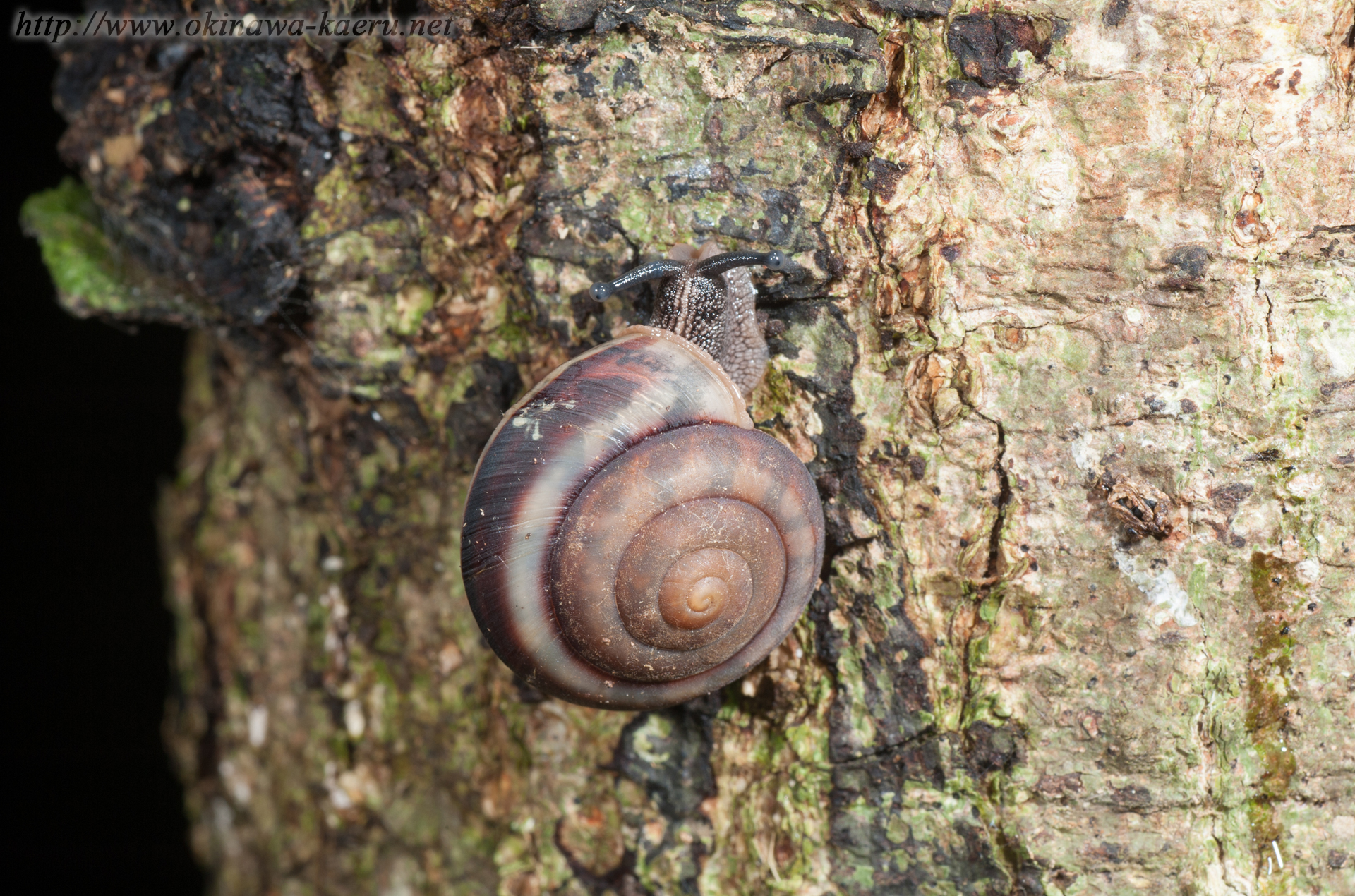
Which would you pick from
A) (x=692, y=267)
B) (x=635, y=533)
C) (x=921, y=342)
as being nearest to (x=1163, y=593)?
(x=921, y=342)

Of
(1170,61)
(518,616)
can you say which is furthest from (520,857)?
(1170,61)

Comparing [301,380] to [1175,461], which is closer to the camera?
[1175,461]

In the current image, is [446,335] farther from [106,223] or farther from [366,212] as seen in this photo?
[106,223]

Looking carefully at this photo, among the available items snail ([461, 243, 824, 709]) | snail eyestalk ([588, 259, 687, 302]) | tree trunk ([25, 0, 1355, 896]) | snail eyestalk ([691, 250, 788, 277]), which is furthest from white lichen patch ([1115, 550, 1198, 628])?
snail eyestalk ([588, 259, 687, 302])

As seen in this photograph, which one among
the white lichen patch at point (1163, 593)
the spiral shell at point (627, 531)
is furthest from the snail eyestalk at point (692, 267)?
the white lichen patch at point (1163, 593)

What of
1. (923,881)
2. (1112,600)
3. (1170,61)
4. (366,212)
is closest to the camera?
(1170,61)

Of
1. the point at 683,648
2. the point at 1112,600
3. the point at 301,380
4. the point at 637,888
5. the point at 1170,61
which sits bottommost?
the point at 637,888
